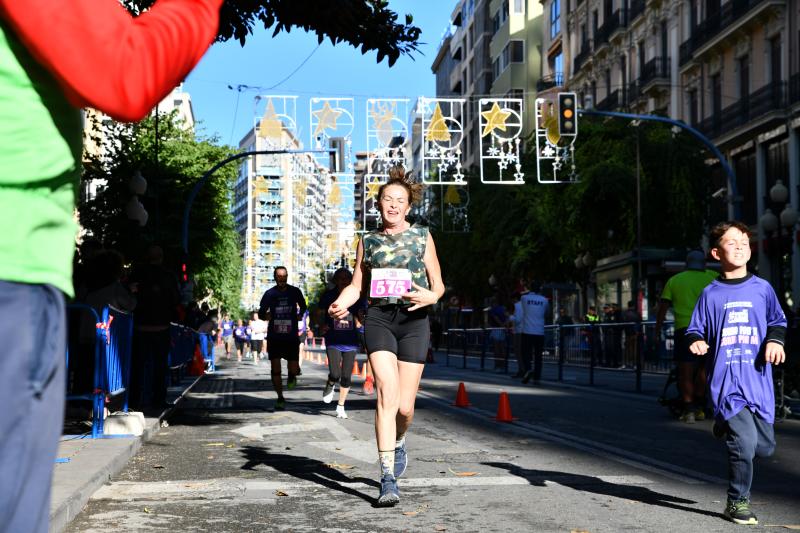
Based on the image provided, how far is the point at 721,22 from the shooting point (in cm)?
4250

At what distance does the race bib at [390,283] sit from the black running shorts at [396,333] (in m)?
0.09

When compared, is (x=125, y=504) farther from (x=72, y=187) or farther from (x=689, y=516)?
(x=72, y=187)

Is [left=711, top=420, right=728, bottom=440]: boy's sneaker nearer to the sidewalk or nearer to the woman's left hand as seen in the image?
the woman's left hand

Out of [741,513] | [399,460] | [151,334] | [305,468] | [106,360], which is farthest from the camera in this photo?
[151,334]

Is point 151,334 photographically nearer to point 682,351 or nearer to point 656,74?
point 682,351

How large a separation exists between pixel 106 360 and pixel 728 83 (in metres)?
36.6

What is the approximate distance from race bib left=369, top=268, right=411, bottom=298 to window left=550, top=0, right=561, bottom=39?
201 ft

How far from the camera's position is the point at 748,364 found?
649cm

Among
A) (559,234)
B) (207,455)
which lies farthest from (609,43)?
(207,455)

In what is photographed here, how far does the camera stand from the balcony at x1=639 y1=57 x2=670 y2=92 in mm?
48938

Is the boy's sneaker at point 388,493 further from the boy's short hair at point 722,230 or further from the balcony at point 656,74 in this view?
the balcony at point 656,74

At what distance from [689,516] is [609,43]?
2028 inches

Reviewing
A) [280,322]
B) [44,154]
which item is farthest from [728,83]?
[44,154]

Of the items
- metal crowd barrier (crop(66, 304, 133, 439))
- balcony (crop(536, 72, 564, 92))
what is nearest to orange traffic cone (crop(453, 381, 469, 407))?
metal crowd barrier (crop(66, 304, 133, 439))
